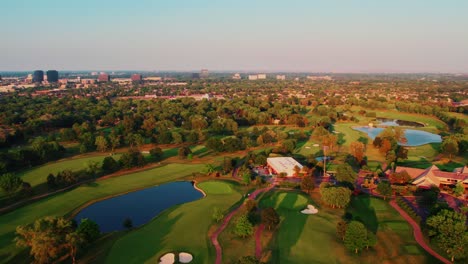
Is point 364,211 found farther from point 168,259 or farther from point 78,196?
point 78,196

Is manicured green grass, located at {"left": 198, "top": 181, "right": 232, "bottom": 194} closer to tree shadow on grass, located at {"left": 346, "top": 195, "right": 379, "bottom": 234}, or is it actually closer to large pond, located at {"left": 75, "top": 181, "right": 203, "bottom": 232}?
large pond, located at {"left": 75, "top": 181, "right": 203, "bottom": 232}

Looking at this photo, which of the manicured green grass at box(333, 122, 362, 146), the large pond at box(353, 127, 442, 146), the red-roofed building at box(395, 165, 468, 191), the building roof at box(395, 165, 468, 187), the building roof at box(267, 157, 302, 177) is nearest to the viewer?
the red-roofed building at box(395, 165, 468, 191)

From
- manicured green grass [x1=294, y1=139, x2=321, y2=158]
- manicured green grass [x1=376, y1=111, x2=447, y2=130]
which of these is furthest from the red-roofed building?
manicured green grass [x1=376, y1=111, x2=447, y2=130]

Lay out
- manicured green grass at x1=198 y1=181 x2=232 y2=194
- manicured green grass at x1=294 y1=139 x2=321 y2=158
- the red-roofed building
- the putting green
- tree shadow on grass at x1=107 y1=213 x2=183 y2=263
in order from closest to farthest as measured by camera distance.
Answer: tree shadow on grass at x1=107 y1=213 x2=183 y2=263
the putting green
the red-roofed building
manicured green grass at x1=198 y1=181 x2=232 y2=194
manicured green grass at x1=294 y1=139 x2=321 y2=158

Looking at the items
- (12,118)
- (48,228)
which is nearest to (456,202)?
(48,228)

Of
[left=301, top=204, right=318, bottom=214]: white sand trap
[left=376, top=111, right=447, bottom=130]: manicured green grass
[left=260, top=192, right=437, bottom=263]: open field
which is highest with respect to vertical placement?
[left=376, top=111, right=447, bottom=130]: manicured green grass

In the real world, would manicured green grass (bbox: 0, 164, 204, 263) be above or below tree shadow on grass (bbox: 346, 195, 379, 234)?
below

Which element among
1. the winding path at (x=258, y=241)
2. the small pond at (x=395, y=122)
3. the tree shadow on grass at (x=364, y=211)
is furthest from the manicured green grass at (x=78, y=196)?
the small pond at (x=395, y=122)

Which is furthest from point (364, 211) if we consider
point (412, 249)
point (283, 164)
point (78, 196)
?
point (78, 196)

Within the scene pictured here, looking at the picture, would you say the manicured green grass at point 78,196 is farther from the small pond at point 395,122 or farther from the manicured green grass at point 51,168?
the small pond at point 395,122
